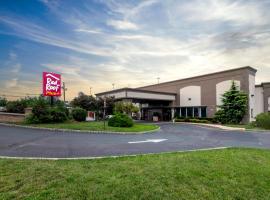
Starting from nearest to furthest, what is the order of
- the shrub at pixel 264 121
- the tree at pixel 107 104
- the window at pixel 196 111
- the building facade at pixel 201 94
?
1. the shrub at pixel 264 121
2. the building facade at pixel 201 94
3. the tree at pixel 107 104
4. the window at pixel 196 111

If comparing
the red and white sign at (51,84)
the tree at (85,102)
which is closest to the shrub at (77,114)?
the red and white sign at (51,84)

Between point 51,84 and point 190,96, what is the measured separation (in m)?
24.5

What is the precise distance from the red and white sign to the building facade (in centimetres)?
1054

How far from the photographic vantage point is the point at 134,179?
203 inches

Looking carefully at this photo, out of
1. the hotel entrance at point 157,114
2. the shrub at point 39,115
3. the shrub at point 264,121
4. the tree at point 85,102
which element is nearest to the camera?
the shrub at point 39,115

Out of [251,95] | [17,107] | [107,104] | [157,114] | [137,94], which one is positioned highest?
[137,94]

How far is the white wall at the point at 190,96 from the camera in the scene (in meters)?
37.8

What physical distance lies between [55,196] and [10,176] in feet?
5.90

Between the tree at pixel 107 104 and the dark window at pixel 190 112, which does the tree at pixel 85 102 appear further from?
the dark window at pixel 190 112

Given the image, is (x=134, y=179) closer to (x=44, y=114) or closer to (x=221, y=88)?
(x=44, y=114)

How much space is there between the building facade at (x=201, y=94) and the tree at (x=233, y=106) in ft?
3.06

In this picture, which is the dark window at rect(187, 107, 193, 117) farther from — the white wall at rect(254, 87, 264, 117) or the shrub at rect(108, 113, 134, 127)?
the shrub at rect(108, 113, 134, 127)

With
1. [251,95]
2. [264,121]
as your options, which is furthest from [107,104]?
[251,95]

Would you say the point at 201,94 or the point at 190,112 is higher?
the point at 201,94
